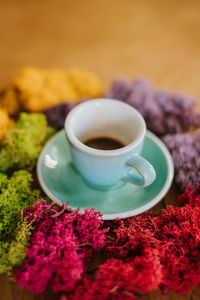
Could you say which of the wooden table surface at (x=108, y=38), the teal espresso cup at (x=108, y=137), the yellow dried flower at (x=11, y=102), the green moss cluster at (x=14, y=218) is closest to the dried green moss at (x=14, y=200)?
the green moss cluster at (x=14, y=218)

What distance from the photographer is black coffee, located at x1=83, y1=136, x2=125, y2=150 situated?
0.64 m

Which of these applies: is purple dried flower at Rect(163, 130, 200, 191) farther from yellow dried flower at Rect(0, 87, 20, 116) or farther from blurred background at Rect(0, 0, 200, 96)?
yellow dried flower at Rect(0, 87, 20, 116)

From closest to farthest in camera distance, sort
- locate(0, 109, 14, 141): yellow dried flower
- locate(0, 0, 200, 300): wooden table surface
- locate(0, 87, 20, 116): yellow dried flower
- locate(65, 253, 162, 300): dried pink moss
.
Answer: locate(65, 253, 162, 300): dried pink moss < locate(0, 109, 14, 141): yellow dried flower < locate(0, 87, 20, 116): yellow dried flower < locate(0, 0, 200, 300): wooden table surface

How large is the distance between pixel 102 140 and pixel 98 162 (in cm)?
15

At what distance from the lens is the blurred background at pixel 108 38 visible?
97 cm

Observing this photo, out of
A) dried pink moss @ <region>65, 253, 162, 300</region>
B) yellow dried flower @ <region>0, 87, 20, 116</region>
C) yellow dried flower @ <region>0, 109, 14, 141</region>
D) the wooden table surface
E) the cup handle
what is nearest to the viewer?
dried pink moss @ <region>65, 253, 162, 300</region>

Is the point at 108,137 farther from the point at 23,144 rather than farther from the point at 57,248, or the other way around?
the point at 57,248

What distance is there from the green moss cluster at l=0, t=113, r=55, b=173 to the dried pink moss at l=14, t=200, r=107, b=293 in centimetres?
15

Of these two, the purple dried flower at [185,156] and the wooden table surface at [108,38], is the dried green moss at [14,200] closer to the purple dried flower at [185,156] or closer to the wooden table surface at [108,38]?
the purple dried flower at [185,156]

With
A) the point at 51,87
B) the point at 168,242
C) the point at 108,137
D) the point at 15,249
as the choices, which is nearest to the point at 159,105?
the point at 108,137

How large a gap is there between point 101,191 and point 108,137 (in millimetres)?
133

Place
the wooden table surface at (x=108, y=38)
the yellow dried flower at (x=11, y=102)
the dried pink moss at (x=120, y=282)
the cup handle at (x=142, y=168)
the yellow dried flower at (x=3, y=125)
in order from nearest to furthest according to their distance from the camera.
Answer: the dried pink moss at (x=120, y=282), the cup handle at (x=142, y=168), the yellow dried flower at (x=3, y=125), the yellow dried flower at (x=11, y=102), the wooden table surface at (x=108, y=38)

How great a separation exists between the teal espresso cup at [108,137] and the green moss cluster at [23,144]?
0.10 meters

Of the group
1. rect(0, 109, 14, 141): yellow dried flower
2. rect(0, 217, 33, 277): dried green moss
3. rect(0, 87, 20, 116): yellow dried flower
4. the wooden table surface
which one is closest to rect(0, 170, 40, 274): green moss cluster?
rect(0, 217, 33, 277): dried green moss
